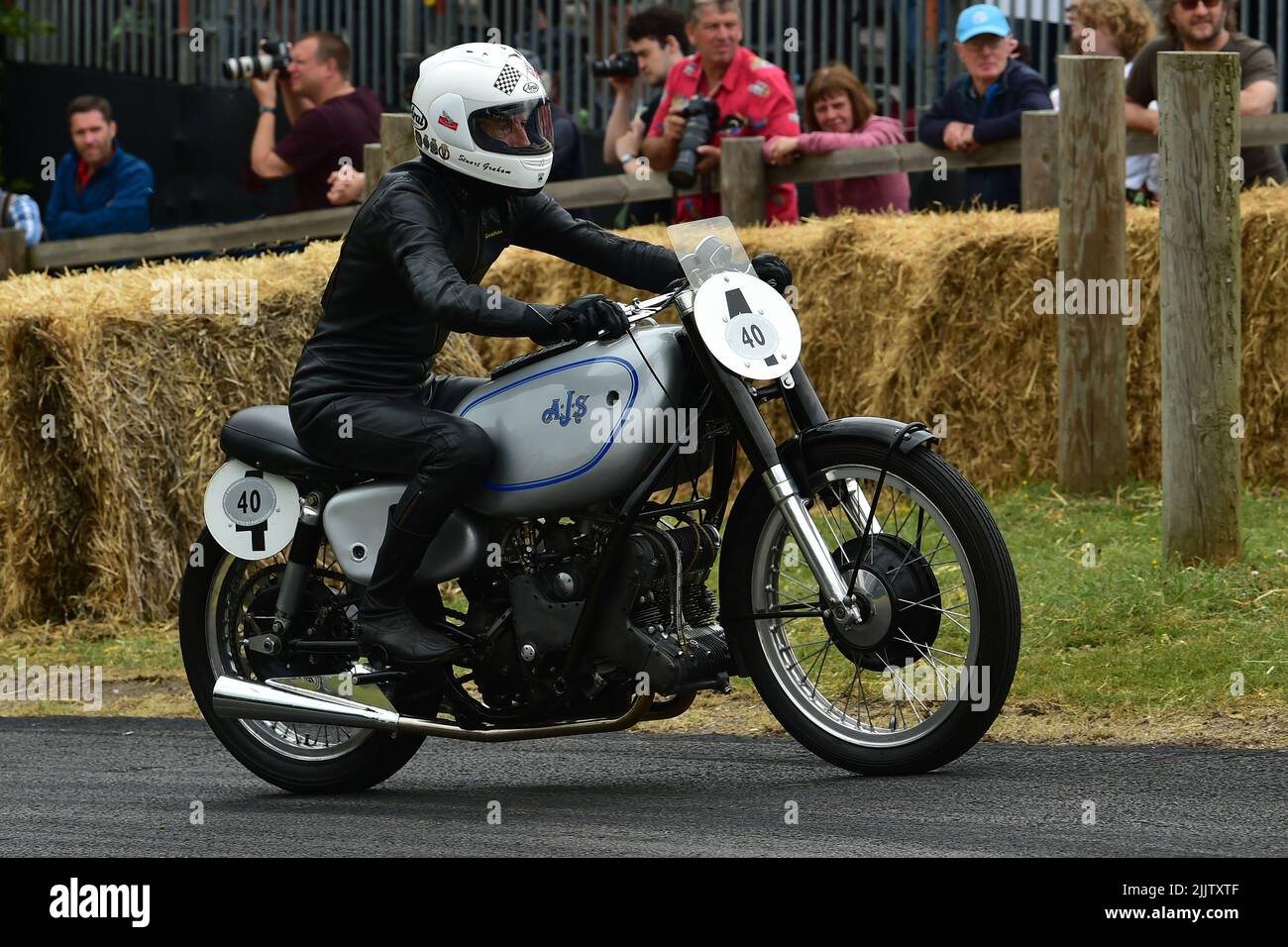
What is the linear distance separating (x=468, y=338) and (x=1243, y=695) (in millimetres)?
4656

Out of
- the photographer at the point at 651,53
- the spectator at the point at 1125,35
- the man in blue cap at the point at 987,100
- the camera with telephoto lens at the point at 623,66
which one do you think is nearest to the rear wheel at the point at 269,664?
the man in blue cap at the point at 987,100

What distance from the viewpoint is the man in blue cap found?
1130cm

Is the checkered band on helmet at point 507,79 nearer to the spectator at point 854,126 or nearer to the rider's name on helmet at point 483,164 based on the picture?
the rider's name on helmet at point 483,164

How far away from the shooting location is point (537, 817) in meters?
Answer: 6.17

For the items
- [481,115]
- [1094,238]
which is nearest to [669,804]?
[481,115]

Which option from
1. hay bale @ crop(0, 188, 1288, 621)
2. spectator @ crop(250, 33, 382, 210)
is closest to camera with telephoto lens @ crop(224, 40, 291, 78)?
spectator @ crop(250, 33, 382, 210)

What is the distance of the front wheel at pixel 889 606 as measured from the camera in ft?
19.4

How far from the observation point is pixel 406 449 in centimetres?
629

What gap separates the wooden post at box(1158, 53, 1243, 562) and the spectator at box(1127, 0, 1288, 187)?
1824 millimetres

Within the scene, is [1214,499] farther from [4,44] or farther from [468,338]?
[4,44]

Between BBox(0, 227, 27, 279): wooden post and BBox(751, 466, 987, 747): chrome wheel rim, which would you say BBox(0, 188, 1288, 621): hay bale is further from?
BBox(751, 466, 987, 747): chrome wheel rim

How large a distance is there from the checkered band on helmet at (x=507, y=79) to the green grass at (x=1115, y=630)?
2.44 m

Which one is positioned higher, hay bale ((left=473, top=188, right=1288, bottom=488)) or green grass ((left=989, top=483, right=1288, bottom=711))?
hay bale ((left=473, top=188, right=1288, bottom=488))

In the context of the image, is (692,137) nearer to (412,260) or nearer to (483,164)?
(483,164)
